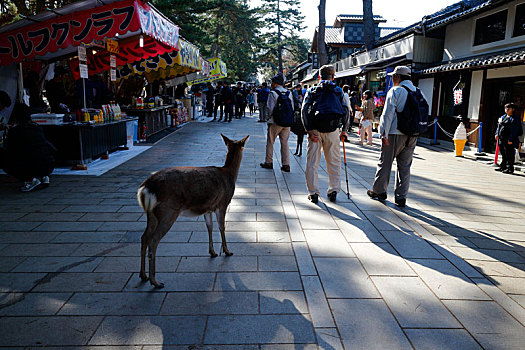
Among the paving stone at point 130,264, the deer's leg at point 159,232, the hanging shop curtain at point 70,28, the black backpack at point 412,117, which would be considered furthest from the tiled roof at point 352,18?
the deer's leg at point 159,232

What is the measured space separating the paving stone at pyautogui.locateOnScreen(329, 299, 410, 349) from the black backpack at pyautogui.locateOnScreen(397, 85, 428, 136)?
125 inches

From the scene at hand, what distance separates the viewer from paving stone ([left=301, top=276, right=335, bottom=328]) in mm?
2805

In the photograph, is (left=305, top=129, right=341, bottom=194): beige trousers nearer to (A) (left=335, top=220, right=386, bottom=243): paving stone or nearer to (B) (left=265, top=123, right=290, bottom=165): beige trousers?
(A) (left=335, top=220, right=386, bottom=243): paving stone

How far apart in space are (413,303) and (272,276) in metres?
1.25

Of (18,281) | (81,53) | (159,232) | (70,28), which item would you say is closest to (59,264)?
(18,281)

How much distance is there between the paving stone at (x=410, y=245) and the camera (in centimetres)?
407

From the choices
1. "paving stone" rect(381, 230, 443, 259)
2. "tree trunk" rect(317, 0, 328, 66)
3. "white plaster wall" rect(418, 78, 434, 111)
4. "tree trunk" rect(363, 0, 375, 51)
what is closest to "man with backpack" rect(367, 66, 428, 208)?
"paving stone" rect(381, 230, 443, 259)

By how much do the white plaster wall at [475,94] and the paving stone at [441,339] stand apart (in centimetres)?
1247

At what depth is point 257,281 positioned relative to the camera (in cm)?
339

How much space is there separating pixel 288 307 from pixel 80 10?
7.62 m

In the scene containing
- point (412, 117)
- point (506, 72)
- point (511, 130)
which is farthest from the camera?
point (506, 72)

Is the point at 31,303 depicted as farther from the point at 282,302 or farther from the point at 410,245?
the point at 410,245

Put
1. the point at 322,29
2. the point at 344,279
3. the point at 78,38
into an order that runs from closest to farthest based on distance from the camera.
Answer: the point at 344,279
the point at 78,38
the point at 322,29

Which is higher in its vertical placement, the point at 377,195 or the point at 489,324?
the point at 377,195
